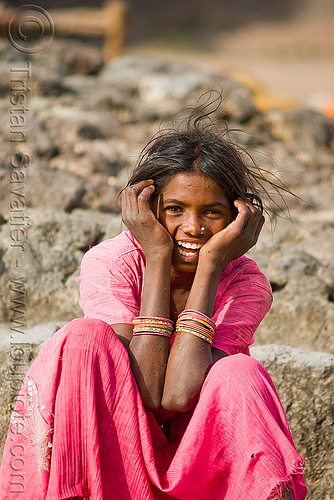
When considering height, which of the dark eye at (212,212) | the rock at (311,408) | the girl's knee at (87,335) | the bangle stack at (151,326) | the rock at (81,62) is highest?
the rock at (81,62)

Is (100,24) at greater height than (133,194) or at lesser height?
greater

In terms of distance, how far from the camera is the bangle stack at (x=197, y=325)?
222cm

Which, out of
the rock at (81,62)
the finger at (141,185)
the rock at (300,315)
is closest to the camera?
the finger at (141,185)

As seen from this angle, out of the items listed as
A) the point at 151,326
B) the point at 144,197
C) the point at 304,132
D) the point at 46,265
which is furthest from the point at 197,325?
the point at 304,132

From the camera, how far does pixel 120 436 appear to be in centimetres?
203

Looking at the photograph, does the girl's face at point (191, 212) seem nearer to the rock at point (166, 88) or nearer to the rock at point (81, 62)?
the rock at point (166, 88)

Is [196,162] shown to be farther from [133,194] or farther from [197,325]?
[197,325]

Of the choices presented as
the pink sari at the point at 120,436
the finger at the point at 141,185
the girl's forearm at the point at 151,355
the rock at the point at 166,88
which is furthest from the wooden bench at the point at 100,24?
the pink sari at the point at 120,436

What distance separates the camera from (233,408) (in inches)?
79.6

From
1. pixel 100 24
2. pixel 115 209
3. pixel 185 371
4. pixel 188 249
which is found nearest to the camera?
pixel 185 371

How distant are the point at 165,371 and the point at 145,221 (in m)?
0.58

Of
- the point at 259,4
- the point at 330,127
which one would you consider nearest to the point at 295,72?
the point at 259,4

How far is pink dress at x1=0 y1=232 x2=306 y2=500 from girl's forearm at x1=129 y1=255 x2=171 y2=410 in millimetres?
94

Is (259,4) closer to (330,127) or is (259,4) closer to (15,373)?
(330,127)
